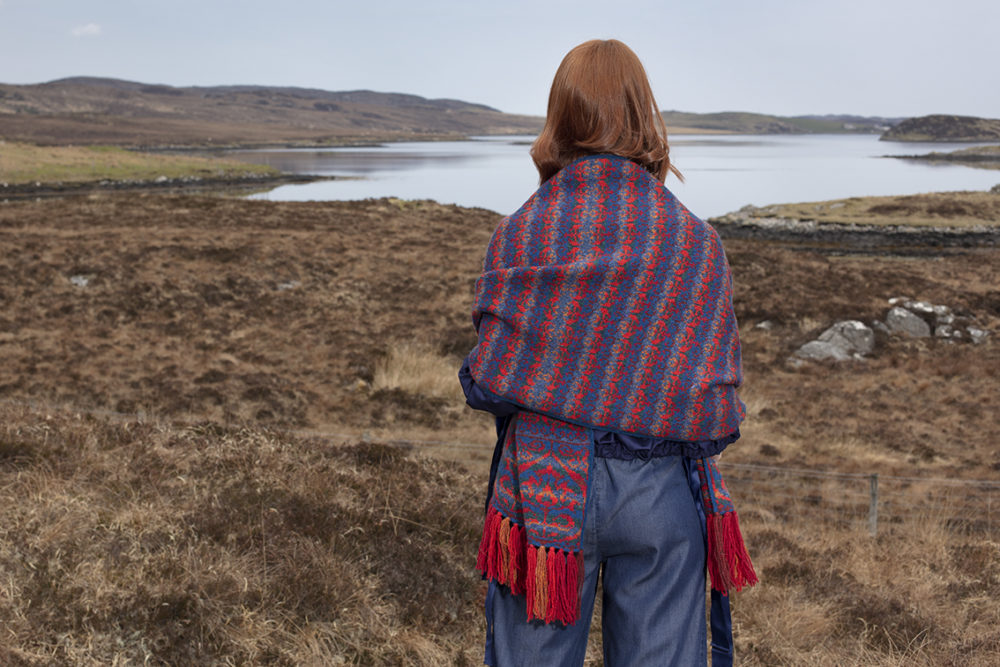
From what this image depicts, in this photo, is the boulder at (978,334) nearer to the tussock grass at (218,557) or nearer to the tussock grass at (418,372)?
the tussock grass at (418,372)

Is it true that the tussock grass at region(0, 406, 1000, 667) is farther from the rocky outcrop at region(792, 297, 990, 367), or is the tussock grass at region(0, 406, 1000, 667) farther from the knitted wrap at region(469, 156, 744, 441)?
the rocky outcrop at region(792, 297, 990, 367)

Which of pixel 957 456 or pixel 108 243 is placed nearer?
pixel 957 456

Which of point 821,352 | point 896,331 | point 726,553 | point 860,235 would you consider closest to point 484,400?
point 726,553

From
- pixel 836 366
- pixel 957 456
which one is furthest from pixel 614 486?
pixel 836 366

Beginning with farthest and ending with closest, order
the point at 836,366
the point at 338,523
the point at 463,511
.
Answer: the point at 836,366
the point at 463,511
the point at 338,523

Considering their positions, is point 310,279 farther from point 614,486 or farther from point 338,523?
point 614,486

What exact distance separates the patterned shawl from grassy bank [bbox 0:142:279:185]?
5392 cm

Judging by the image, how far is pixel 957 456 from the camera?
481 inches

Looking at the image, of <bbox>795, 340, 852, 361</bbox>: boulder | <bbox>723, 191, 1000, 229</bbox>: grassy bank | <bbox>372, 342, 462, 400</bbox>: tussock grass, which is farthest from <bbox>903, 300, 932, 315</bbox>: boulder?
<bbox>723, 191, 1000, 229</bbox>: grassy bank

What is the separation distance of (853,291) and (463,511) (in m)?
20.1

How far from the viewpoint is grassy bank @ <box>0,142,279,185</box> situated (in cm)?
5019

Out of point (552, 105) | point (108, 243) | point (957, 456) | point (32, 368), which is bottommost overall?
point (957, 456)

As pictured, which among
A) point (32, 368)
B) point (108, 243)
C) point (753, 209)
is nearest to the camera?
point (32, 368)

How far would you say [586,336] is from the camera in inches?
73.9
